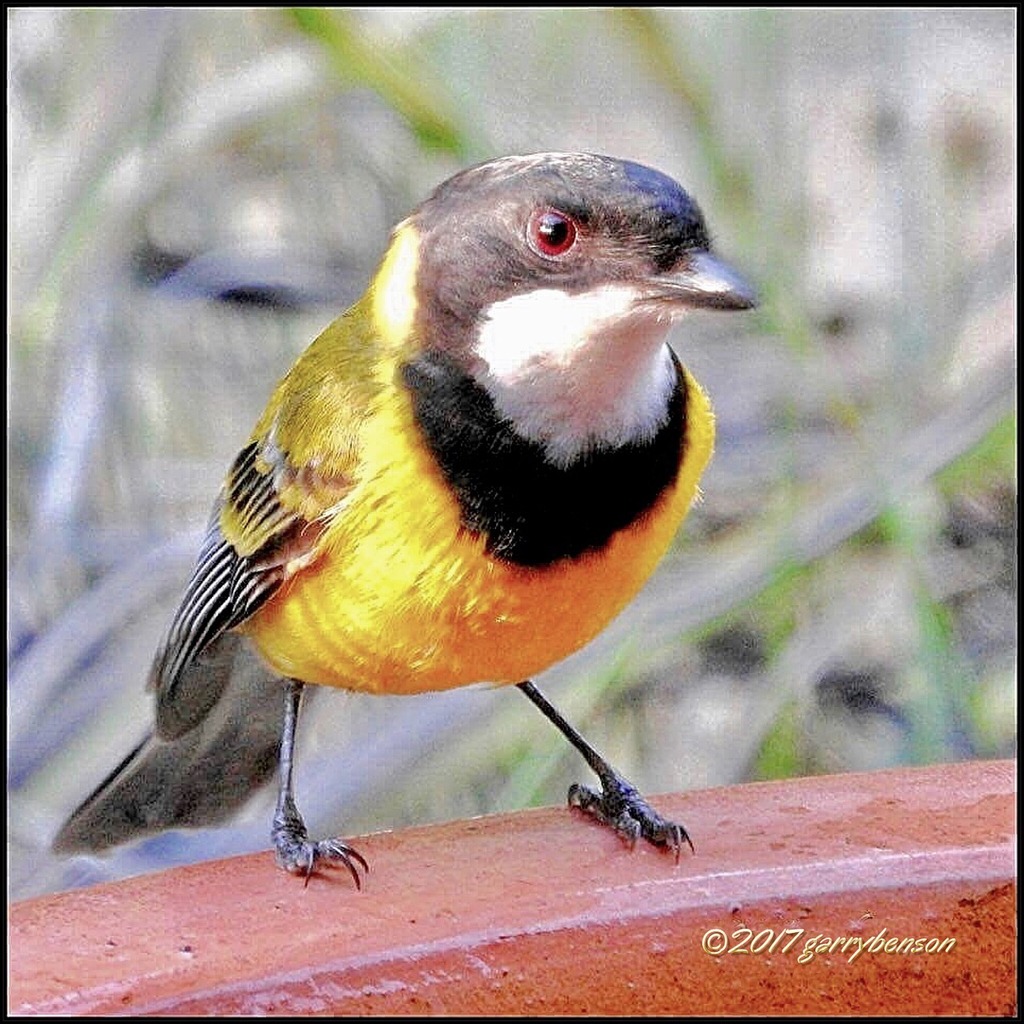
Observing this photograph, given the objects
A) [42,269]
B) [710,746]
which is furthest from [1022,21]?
[42,269]

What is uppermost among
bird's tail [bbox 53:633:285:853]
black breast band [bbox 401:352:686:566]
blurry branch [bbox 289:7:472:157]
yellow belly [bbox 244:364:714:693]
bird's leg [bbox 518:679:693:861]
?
blurry branch [bbox 289:7:472:157]

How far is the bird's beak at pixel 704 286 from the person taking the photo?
207 centimetres

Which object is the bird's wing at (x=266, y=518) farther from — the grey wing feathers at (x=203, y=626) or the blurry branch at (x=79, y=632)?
the blurry branch at (x=79, y=632)

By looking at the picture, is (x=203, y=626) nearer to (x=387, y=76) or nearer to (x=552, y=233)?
(x=552, y=233)

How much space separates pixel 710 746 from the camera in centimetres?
446

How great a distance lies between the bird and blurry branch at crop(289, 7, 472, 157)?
0.71 meters

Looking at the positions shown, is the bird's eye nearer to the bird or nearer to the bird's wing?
the bird

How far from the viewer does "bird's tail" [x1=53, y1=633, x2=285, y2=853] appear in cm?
294

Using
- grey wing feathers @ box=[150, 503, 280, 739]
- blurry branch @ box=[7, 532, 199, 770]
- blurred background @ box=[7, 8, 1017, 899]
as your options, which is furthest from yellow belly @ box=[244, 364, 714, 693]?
blurry branch @ box=[7, 532, 199, 770]

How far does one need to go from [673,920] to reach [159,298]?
254 centimetres

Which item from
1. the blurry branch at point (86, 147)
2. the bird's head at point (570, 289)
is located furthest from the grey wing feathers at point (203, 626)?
the blurry branch at point (86, 147)

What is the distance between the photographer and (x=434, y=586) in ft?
7.28

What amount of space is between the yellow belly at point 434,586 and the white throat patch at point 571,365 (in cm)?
12

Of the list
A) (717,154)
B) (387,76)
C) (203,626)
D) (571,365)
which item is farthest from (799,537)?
(571,365)
